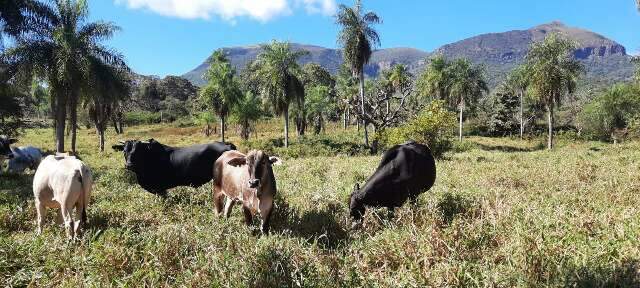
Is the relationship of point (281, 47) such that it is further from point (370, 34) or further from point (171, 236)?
point (171, 236)

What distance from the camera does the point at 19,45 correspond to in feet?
72.5

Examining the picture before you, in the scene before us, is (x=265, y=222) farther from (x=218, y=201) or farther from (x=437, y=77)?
(x=437, y=77)

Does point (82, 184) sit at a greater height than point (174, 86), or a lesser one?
lesser

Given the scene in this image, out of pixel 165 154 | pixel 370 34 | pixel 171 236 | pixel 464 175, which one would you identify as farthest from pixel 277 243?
pixel 370 34

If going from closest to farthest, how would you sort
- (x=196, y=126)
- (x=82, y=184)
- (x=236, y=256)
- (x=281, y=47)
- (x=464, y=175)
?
(x=236, y=256)
(x=82, y=184)
(x=464, y=175)
(x=281, y=47)
(x=196, y=126)

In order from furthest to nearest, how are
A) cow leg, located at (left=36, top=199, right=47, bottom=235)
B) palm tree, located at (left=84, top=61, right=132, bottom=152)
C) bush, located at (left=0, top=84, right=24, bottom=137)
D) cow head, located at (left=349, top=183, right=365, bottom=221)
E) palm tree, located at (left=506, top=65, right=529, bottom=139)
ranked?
palm tree, located at (left=506, top=65, right=529, bottom=139), bush, located at (left=0, top=84, right=24, bottom=137), palm tree, located at (left=84, top=61, right=132, bottom=152), cow head, located at (left=349, top=183, right=365, bottom=221), cow leg, located at (left=36, top=199, right=47, bottom=235)

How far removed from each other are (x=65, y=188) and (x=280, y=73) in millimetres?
35490

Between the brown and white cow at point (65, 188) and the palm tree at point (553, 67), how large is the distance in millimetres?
40416

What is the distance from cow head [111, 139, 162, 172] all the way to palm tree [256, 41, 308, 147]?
3165 centimetres

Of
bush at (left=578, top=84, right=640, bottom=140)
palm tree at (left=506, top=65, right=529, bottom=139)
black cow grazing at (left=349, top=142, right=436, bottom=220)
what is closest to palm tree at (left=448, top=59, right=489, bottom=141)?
palm tree at (left=506, top=65, right=529, bottom=139)

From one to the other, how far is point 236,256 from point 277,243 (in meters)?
0.57

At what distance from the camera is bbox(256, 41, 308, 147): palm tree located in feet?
138

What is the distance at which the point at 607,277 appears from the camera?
15.7ft

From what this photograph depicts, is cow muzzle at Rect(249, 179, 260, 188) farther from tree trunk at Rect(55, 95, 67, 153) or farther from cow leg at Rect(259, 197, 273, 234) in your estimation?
tree trunk at Rect(55, 95, 67, 153)
